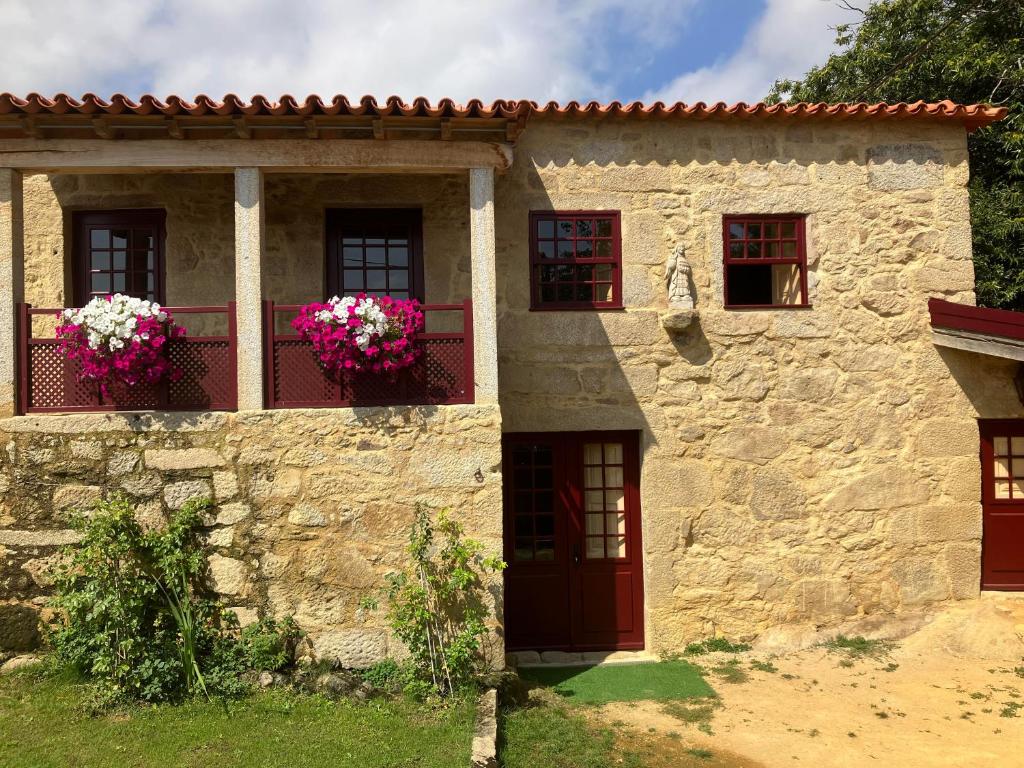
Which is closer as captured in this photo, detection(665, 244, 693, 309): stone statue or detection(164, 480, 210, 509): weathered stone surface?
detection(164, 480, 210, 509): weathered stone surface

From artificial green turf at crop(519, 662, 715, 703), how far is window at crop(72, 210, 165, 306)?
534cm

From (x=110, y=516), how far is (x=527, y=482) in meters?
3.64

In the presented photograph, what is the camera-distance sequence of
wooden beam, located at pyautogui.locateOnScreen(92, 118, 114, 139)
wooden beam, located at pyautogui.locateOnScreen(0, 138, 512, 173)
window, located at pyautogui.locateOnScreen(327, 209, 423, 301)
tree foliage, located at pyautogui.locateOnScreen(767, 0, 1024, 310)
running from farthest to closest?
1. tree foliage, located at pyautogui.locateOnScreen(767, 0, 1024, 310)
2. window, located at pyautogui.locateOnScreen(327, 209, 423, 301)
3. wooden beam, located at pyautogui.locateOnScreen(0, 138, 512, 173)
4. wooden beam, located at pyautogui.locateOnScreen(92, 118, 114, 139)

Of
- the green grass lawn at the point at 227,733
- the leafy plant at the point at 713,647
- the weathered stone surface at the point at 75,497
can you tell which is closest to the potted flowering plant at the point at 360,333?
the weathered stone surface at the point at 75,497

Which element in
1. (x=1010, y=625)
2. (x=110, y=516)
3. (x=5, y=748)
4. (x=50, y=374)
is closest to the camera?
(x=5, y=748)

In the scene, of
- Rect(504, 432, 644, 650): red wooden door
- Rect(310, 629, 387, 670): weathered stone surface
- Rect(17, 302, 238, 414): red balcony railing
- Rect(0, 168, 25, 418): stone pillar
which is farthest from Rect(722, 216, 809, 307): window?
Rect(0, 168, 25, 418): stone pillar

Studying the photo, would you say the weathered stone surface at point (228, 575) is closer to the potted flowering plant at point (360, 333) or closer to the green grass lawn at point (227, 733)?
the green grass lawn at point (227, 733)

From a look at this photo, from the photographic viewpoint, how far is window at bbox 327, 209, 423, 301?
24.0 feet

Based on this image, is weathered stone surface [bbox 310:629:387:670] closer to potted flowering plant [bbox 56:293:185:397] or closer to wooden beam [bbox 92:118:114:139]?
potted flowering plant [bbox 56:293:185:397]

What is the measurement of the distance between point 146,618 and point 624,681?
157 inches

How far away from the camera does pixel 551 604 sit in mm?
7094

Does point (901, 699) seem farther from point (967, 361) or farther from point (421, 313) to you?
point (421, 313)

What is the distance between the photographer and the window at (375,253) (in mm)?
7316

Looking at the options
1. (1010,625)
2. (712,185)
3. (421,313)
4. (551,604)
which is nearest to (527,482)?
(551,604)
